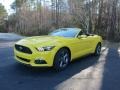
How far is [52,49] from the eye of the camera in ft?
23.4

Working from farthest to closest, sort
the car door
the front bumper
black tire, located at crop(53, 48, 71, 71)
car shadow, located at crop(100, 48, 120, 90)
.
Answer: the car door < black tire, located at crop(53, 48, 71, 71) < the front bumper < car shadow, located at crop(100, 48, 120, 90)

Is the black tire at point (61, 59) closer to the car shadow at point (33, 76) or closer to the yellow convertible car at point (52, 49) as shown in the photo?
the yellow convertible car at point (52, 49)

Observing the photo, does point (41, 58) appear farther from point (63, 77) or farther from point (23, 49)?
point (63, 77)

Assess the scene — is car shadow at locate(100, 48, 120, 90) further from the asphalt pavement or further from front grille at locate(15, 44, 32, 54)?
front grille at locate(15, 44, 32, 54)

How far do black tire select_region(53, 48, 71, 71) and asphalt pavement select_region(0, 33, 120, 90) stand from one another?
0.17m

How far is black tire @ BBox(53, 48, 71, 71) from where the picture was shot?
7.31 m

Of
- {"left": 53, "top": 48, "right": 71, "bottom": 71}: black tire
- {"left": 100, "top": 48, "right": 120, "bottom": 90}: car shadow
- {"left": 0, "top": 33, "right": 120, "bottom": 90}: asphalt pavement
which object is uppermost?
{"left": 53, "top": 48, "right": 71, "bottom": 71}: black tire

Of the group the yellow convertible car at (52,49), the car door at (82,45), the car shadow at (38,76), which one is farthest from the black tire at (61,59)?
the car door at (82,45)

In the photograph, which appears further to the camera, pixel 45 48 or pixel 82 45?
pixel 82 45

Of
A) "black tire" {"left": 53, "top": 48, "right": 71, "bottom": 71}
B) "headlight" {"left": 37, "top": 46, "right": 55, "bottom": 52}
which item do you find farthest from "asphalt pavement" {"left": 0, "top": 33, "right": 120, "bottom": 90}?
"headlight" {"left": 37, "top": 46, "right": 55, "bottom": 52}

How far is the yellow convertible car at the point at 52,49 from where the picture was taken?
7.05 metres

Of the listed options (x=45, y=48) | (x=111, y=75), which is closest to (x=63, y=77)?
(x=45, y=48)

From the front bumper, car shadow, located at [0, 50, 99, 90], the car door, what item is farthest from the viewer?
the car door

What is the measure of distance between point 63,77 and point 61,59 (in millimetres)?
860
